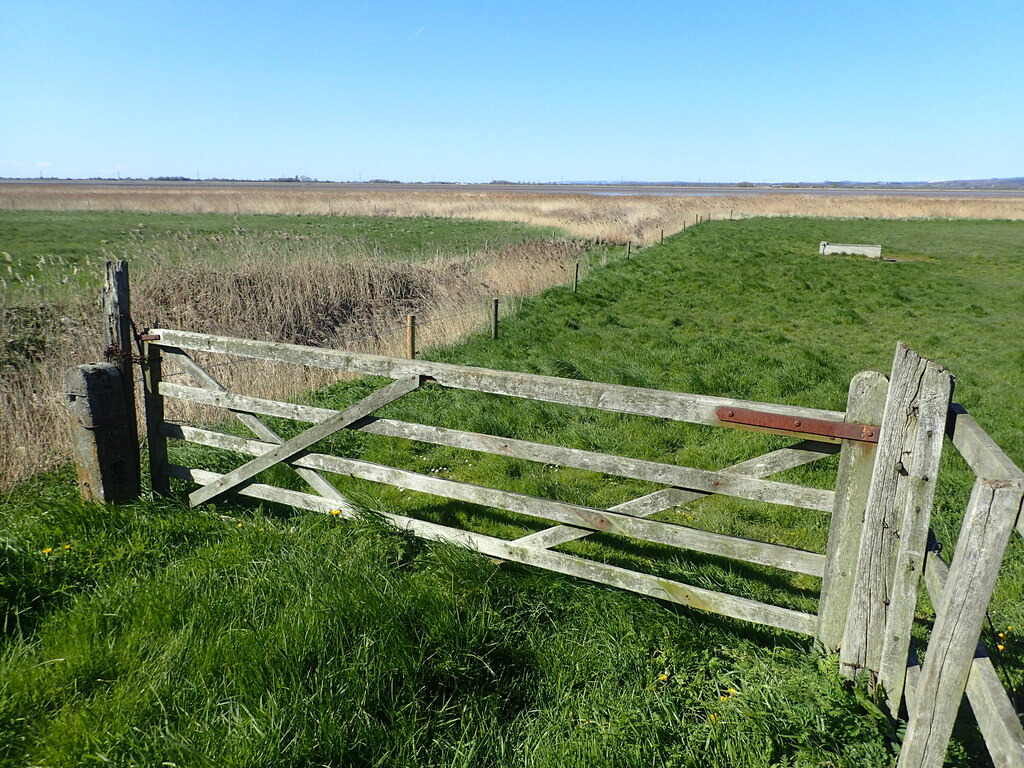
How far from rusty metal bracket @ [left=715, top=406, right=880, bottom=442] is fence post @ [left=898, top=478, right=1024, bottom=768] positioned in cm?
76

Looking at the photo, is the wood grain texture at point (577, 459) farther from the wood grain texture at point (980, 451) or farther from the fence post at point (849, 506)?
the wood grain texture at point (980, 451)

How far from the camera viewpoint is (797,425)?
9.89 feet

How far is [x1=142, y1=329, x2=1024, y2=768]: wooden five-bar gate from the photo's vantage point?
212 centimetres

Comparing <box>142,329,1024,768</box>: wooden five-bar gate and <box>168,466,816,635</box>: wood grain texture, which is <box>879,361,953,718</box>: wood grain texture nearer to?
<box>142,329,1024,768</box>: wooden five-bar gate

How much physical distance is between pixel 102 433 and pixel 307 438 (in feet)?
4.72

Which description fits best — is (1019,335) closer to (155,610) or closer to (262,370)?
(262,370)

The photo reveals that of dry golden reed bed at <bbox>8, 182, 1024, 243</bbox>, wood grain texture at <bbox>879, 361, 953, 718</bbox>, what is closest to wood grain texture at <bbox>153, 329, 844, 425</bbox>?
wood grain texture at <bbox>879, 361, 953, 718</bbox>

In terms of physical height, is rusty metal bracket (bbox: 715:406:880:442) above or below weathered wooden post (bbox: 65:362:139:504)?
above

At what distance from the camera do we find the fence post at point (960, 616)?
1.98 metres

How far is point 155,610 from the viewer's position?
3.32 meters

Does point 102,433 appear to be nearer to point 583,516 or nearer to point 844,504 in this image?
point 583,516

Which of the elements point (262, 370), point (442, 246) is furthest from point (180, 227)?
point (262, 370)

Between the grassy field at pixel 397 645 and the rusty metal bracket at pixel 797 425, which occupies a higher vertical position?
the rusty metal bracket at pixel 797 425

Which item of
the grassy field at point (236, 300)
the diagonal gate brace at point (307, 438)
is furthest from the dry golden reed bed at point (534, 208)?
the diagonal gate brace at point (307, 438)
